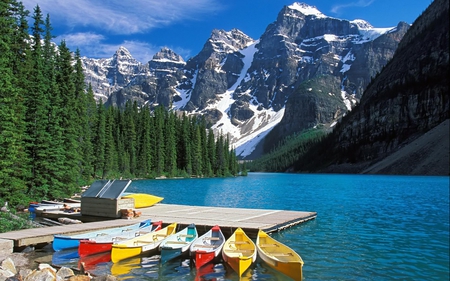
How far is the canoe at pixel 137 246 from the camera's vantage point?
53.8 feet

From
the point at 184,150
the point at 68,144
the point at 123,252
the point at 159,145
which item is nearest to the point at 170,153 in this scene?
the point at 159,145

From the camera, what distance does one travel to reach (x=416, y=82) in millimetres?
164125

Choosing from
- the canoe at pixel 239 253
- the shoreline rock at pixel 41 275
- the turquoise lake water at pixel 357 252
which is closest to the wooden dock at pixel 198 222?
the turquoise lake water at pixel 357 252

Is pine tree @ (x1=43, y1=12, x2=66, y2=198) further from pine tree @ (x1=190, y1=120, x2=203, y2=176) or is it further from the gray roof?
pine tree @ (x1=190, y1=120, x2=203, y2=176)

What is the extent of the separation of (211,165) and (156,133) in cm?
3047

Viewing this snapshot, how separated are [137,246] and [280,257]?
672cm

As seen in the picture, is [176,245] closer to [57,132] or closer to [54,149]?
[54,149]

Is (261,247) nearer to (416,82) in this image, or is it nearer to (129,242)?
(129,242)

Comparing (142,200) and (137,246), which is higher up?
(142,200)

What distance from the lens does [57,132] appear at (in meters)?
34.2

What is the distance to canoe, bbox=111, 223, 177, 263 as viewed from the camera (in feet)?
53.8

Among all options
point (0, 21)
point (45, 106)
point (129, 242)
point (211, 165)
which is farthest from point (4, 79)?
point (211, 165)

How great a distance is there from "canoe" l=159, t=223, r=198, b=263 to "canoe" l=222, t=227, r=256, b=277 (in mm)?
2026

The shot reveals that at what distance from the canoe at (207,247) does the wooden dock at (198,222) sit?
2008 mm
